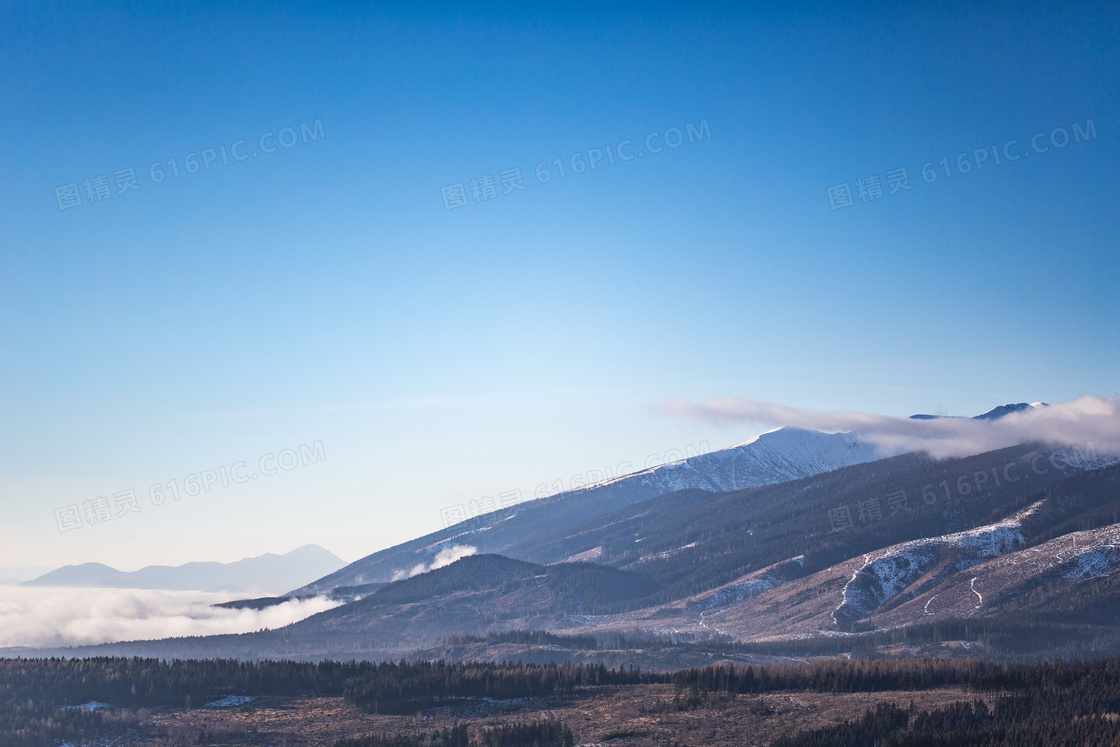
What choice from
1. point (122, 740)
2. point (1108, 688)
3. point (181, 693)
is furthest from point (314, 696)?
point (1108, 688)

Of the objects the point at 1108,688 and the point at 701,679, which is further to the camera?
the point at 701,679

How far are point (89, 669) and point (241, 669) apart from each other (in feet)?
67.4

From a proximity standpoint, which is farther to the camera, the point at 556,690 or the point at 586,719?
the point at 556,690

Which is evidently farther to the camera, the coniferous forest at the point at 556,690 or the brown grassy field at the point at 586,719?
the brown grassy field at the point at 586,719

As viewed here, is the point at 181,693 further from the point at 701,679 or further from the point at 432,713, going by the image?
the point at 701,679

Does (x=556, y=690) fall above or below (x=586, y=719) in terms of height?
below

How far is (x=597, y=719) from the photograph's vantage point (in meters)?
91.9

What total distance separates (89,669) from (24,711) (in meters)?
24.6

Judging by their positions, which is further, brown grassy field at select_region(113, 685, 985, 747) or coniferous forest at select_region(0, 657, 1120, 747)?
brown grassy field at select_region(113, 685, 985, 747)

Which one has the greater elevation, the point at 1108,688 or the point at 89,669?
the point at 89,669

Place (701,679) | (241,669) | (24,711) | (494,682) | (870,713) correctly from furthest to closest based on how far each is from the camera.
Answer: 1. (241,669)
2. (494,682)
3. (701,679)
4. (24,711)
5. (870,713)

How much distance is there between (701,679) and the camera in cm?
11131

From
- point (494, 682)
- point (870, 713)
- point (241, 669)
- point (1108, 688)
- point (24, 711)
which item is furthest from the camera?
Result: point (241, 669)

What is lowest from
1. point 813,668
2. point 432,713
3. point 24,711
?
point 813,668
